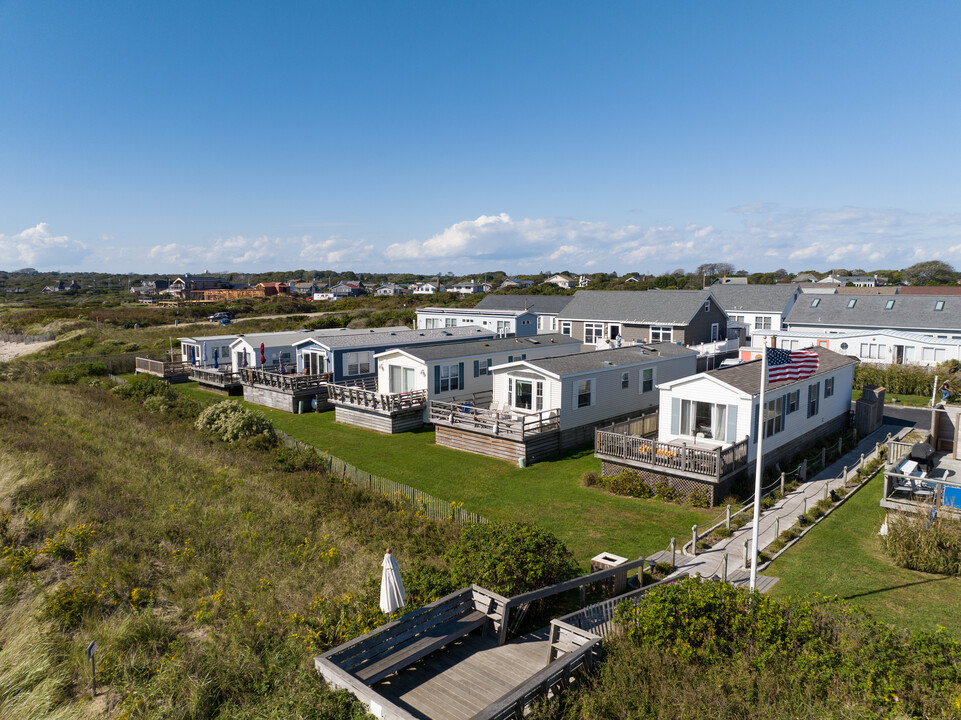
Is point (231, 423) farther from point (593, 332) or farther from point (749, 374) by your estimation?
point (593, 332)

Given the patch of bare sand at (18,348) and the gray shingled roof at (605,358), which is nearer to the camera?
the gray shingled roof at (605,358)

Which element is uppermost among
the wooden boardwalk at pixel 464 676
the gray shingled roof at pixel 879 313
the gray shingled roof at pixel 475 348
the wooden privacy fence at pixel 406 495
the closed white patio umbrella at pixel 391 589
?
the gray shingled roof at pixel 879 313

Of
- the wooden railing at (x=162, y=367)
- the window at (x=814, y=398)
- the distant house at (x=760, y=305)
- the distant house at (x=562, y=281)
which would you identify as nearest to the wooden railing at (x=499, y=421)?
the window at (x=814, y=398)

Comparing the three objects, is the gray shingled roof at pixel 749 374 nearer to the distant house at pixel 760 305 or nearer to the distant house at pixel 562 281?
the distant house at pixel 760 305

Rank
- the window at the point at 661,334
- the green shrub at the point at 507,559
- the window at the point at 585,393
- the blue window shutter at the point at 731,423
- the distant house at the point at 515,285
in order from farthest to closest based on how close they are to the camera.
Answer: the distant house at the point at 515,285 < the window at the point at 661,334 < the window at the point at 585,393 < the blue window shutter at the point at 731,423 < the green shrub at the point at 507,559

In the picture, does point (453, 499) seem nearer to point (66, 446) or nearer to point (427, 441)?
point (427, 441)

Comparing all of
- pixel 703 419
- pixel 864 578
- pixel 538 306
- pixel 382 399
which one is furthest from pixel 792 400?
pixel 538 306

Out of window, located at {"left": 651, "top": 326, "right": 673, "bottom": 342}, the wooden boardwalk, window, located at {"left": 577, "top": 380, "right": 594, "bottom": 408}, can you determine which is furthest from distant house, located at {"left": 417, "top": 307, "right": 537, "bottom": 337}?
the wooden boardwalk
